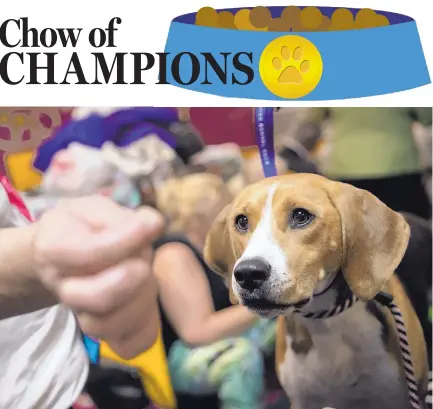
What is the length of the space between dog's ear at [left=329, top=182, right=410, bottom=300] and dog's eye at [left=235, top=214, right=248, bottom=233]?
15cm

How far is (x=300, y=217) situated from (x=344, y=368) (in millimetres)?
283

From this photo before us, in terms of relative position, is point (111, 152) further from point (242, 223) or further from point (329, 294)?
point (329, 294)

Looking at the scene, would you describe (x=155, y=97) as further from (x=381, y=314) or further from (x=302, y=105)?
(x=381, y=314)

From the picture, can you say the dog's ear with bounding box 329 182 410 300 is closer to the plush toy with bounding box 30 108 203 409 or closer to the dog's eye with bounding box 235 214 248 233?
the dog's eye with bounding box 235 214 248 233

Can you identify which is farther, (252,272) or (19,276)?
(19,276)

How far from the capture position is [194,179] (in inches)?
44.2

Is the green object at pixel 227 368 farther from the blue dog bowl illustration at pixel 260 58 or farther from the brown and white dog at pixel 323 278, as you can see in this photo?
the blue dog bowl illustration at pixel 260 58

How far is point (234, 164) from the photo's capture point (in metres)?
1.12

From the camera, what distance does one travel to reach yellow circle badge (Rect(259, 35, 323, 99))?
1153 mm

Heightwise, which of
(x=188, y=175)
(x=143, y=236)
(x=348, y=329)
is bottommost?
(x=348, y=329)

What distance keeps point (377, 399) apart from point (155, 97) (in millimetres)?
665

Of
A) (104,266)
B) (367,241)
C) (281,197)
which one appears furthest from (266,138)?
(104,266)

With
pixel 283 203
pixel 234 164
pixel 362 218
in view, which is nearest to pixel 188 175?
pixel 234 164

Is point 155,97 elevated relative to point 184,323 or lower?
elevated
